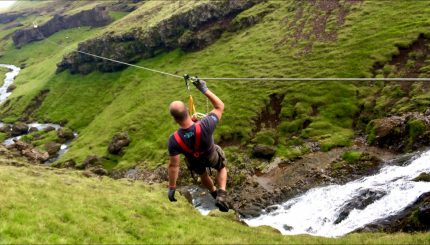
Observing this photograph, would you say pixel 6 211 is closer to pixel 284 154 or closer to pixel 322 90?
pixel 284 154

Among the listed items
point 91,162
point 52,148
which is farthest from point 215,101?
point 52,148

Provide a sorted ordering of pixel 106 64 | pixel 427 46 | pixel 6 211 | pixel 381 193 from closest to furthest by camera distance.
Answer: pixel 6 211 → pixel 381 193 → pixel 427 46 → pixel 106 64

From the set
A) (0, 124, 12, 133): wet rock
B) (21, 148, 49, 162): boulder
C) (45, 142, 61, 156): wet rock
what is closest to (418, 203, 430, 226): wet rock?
(21, 148, 49, 162): boulder

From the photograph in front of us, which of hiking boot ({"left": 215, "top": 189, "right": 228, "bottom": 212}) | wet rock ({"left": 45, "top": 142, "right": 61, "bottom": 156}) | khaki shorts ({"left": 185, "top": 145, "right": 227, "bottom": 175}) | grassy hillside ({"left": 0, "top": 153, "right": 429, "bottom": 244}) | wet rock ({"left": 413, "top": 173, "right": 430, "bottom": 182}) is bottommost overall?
wet rock ({"left": 45, "top": 142, "right": 61, "bottom": 156})

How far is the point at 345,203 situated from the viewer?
49781 mm

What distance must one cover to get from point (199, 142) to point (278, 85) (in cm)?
8060

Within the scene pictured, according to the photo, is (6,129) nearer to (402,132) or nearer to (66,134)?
(66,134)

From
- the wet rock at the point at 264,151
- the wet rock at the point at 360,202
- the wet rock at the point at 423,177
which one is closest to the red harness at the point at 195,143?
the wet rock at the point at 360,202

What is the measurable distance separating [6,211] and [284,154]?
52615 millimetres

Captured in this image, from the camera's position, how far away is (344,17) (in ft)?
364

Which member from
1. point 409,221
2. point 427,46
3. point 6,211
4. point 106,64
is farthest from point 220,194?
point 106,64

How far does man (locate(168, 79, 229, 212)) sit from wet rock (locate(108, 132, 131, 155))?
84.6m

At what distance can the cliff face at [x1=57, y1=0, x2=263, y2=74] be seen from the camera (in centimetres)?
13938

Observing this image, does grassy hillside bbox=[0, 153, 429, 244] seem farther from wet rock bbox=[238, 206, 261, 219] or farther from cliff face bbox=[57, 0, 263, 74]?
cliff face bbox=[57, 0, 263, 74]
